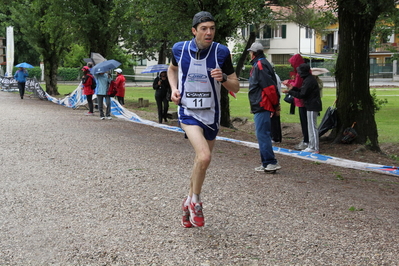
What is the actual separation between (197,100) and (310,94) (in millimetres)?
6457

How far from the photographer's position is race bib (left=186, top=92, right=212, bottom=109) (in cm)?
550

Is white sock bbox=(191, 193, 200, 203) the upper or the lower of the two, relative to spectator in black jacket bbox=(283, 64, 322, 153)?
lower

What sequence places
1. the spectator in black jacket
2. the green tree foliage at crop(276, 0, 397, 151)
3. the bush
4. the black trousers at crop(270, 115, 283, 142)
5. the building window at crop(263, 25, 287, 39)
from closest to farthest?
the spectator in black jacket < the green tree foliage at crop(276, 0, 397, 151) < the black trousers at crop(270, 115, 283, 142) < the bush < the building window at crop(263, 25, 287, 39)

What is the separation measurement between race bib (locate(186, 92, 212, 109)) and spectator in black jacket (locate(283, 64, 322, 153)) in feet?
20.8

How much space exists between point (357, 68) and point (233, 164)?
180 inches

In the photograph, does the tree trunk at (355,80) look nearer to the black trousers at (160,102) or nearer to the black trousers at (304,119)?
the black trousers at (304,119)

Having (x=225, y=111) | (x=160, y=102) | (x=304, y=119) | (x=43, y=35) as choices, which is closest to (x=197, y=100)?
(x=304, y=119)

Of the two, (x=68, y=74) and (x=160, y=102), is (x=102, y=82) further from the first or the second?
(x=68, y=74)

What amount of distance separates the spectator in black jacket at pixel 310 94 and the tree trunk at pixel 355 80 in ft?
4.83

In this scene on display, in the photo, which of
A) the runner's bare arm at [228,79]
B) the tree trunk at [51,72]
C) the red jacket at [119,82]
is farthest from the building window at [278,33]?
the runner's bare arm at [228,79]

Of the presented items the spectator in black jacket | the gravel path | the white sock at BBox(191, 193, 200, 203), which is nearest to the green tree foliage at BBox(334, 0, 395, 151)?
the spectator in black jacket

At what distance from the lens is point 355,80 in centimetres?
1286

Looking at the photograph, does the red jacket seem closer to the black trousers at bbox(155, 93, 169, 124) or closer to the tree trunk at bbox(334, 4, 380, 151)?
the black trousers at bbox(155, 93, 169, 124)

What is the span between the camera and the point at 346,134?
13.0m
